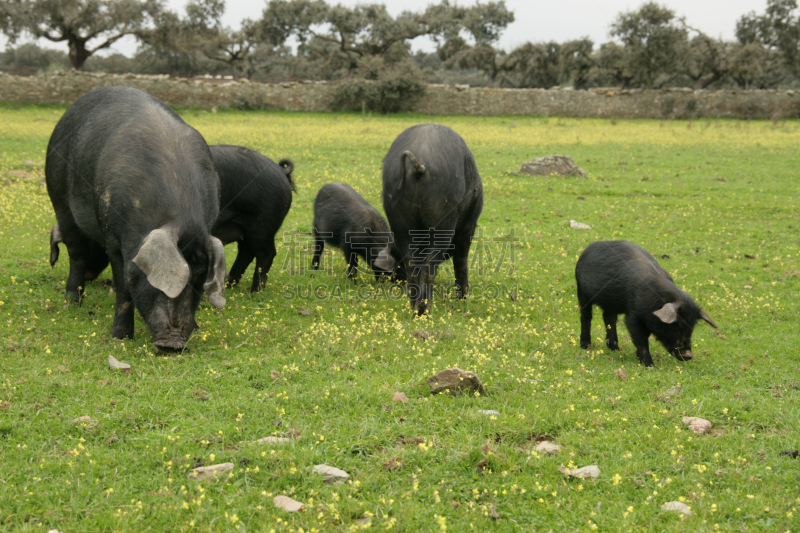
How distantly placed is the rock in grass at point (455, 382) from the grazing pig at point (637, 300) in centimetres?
212

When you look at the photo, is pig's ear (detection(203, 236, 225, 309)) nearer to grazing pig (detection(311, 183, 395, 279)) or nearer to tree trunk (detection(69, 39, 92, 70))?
grazing pig (detection(311, 183, 395, 279))

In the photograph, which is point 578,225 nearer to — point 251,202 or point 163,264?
point 251,202

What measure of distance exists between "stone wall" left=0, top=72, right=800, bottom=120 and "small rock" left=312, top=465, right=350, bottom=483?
31204 mm

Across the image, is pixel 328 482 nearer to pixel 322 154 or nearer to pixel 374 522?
pixel 374 522

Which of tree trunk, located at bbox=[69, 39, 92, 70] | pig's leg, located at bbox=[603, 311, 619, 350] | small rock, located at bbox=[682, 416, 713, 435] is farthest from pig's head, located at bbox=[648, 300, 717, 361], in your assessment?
tree trunk, located at bbox=[69, 39, 92, 70]

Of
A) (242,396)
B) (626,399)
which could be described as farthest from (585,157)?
(242,396)

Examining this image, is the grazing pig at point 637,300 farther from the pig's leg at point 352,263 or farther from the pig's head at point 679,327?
the pig's leg at point 352,263

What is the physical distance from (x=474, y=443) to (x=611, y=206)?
11097mm

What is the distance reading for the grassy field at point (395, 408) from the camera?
3645 mm

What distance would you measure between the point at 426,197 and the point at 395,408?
108 inches

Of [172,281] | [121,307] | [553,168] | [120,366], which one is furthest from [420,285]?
[553,168]

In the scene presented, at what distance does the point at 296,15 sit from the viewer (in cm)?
5141

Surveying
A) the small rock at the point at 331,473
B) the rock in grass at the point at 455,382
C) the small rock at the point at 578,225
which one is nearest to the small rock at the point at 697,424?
the rock in grass at the point at 455,382

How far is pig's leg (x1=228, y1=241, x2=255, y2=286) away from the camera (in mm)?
8367
